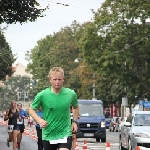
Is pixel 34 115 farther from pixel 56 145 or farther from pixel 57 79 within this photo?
pixel 57 79

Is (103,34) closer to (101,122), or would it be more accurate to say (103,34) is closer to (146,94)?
(146,94)

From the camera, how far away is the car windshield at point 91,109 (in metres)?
35.8

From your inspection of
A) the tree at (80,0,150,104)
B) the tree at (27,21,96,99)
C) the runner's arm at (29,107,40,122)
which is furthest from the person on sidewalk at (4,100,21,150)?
the tree at (27,21,96,99)

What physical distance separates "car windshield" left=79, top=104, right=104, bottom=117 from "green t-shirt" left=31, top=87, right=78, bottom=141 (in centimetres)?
2575

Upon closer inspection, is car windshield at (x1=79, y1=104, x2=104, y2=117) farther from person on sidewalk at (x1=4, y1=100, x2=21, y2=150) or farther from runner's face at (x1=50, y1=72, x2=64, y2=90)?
runner's face at (x1=50, y1=72, x2=64, y2=90)

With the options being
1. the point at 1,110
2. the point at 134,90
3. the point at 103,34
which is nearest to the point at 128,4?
the point at 103,34

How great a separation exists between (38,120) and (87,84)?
76860 millimetres

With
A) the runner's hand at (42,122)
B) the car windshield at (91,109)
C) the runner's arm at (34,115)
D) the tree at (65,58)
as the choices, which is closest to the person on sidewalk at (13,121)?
the car windshield at (91,109)

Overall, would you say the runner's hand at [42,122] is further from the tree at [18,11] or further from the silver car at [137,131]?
the tree at [18,11]

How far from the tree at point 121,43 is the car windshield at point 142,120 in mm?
40256

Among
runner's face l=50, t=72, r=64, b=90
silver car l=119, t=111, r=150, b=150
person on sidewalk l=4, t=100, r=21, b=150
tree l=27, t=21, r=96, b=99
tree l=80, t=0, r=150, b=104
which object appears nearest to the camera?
runner's face l=50, t=72, r=64, b=90

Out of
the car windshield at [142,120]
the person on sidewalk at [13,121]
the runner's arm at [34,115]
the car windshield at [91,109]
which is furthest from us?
the car windshield at [91,109]

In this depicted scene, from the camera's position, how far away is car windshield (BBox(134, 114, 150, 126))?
2239cm

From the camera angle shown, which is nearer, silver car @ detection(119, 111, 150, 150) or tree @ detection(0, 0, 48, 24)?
silver car @ detection(119, 111, 150, 150)
